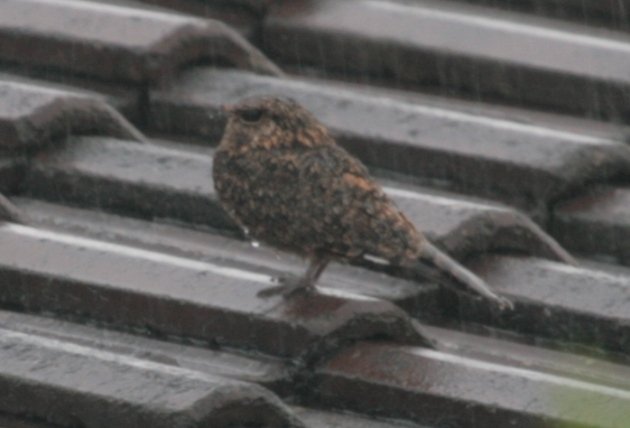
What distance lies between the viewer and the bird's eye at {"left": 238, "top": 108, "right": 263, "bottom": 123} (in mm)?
4289

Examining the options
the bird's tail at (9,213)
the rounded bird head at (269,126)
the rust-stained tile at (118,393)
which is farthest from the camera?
the rounded bird head at (269,126)

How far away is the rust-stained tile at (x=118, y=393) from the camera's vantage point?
3248 mm

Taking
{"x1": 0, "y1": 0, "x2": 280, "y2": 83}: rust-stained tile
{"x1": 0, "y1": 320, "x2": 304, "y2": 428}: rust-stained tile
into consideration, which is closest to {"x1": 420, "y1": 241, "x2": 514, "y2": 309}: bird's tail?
{"x1": 0, "y1": 320, "x2": 304, "y2": 428}: rust-stained tile

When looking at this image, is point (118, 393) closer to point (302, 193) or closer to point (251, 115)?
point (302, 193)

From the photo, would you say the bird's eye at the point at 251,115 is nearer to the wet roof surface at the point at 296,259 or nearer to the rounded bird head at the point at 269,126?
the rounded bird head at the point at 269,126

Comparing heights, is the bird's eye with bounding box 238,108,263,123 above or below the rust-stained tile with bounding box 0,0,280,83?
below

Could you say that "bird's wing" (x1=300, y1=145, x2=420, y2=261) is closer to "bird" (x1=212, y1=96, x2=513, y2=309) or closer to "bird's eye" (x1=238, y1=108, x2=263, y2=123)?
"bird" (x1=212, y1=96, x2=513, y2=309)

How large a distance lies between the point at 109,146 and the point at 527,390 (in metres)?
1.18

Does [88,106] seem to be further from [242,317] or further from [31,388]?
[31,388]

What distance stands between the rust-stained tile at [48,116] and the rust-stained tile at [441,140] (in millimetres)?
215

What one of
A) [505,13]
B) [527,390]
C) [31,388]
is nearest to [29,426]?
[31,388]

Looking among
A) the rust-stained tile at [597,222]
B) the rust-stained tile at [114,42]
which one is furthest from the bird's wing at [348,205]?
the rust-stained tile at [114,42]

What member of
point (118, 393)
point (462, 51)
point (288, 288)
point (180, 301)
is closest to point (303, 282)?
point (288, 288)

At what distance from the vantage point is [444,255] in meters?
3.98
